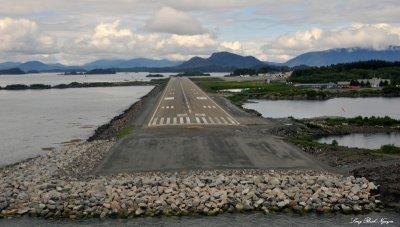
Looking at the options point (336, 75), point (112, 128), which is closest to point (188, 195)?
point (112, 128)

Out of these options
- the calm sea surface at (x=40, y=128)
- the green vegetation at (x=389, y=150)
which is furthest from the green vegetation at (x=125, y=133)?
the green vegetation at (x=389, y=150)

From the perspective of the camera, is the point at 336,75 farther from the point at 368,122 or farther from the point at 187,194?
the point at 187,194

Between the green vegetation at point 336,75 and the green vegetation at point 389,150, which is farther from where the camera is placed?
the green vegetation at point 336,75

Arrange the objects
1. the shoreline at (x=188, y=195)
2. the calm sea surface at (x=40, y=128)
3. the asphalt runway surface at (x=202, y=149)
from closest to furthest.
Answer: the shoreline at (x=188, y=195)
the asphalt runway surface at (x=202, y=149)
the calm sea surface at (x=40, y=128)

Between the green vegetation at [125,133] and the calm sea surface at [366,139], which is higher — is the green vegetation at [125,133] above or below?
above

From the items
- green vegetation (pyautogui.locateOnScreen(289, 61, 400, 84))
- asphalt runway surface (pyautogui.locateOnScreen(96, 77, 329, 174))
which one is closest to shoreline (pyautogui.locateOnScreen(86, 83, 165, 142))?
asphalt runway surface (pyautogui.locateOnScreen(96, 77, 329, 174))

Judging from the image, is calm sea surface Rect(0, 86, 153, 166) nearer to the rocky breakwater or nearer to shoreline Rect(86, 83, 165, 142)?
shoreline Rect(86, 83, 165, 142)

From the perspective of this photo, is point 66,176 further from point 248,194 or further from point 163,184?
point 248,194

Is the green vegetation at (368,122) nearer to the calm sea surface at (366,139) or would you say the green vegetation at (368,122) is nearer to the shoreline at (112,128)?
the calm sea surface at (366,139)
